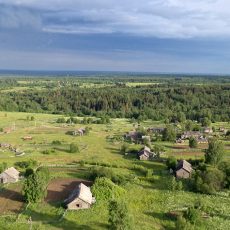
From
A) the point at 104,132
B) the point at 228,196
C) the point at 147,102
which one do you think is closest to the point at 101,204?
the point at 228,196

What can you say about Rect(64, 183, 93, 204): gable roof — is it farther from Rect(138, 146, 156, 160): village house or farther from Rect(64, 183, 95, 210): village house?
Rect(138, 146, 156, 160): village house

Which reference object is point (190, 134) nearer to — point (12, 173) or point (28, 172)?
point (28, 172)

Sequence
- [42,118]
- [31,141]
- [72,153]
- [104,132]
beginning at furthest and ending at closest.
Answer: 1. [42,118]
2. [104,132]
3. [31,141]
4. [72,153]

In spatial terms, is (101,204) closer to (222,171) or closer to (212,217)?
Result: (212,217)

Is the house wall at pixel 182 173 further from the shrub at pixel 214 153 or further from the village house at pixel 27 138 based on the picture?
the village house at pixel 27 138

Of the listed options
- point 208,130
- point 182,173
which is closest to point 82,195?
point 182,173

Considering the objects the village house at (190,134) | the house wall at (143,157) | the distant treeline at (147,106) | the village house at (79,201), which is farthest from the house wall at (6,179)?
the distant treeline at (147,106)

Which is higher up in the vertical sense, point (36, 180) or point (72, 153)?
point (36, 180)
